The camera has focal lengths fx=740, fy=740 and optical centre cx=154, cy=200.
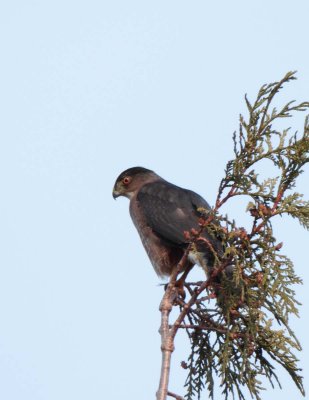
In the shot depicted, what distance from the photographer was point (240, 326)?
4723 mm

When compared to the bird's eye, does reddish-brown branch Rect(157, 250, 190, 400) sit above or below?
below

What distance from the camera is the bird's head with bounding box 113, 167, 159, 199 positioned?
28.1 ft

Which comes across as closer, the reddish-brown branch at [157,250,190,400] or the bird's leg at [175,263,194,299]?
the reddish-brown branch at [157,250,190,400]

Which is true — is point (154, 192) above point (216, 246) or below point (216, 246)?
above

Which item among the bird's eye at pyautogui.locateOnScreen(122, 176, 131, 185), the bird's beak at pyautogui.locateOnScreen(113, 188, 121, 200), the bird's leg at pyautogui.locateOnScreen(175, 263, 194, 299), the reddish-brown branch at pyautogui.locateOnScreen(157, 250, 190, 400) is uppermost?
the bird's eye at pyautogui.locateOnScreen(122, 176, 131, 185)

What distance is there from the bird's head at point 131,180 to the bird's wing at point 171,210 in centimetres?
88

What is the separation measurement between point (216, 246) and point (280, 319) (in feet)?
3.06

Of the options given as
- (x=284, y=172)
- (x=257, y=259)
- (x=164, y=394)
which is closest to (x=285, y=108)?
(x=284, y=172)

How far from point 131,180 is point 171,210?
1.82 m

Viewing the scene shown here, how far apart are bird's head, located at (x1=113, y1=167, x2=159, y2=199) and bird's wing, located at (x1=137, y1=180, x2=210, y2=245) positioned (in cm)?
88

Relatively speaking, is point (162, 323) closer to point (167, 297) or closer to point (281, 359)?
Answer: point (167, 297)

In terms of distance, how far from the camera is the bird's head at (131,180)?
8570 mm

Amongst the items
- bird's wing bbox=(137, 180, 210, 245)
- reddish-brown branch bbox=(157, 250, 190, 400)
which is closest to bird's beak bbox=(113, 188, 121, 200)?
bird's wing bbox=(137, 180, 210, 245)

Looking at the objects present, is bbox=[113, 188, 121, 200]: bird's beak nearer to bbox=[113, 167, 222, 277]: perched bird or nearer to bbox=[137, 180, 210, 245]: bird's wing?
bbox=[113, 167, 222, 277]: perched bird
